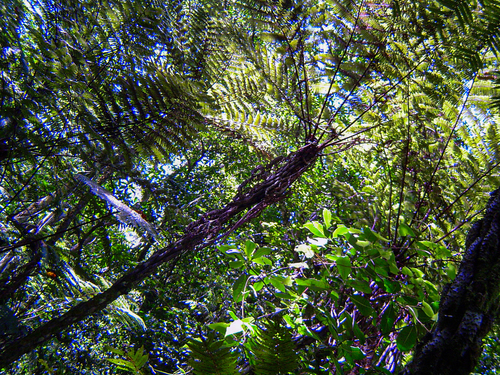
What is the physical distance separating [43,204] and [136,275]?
933mm

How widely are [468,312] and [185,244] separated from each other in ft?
3.92

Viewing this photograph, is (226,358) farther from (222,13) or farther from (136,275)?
(222,13)

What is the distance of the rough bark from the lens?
0.71 metres

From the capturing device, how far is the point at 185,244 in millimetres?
1540

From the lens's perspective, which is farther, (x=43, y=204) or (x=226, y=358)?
(x=43, y=204)

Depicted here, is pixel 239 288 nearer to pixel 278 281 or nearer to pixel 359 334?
pixel 278 281

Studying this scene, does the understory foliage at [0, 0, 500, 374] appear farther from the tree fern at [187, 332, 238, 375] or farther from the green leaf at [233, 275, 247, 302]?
the tree fern at [187, 332, 238, 375]

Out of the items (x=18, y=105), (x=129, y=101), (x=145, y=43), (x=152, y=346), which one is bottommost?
(x=152, y=346)

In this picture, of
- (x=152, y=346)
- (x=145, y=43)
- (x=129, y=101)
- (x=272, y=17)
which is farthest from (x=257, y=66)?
(x=152, y=346)

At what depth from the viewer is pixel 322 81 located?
1807 millimetres

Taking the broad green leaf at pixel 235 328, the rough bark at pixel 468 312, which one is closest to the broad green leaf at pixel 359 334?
the rough bark at pixel 468 312

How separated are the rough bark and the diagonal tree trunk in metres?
0.95

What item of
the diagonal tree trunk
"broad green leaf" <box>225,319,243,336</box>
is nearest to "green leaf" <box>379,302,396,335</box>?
"broad green leaf" <box>225,319,243,336</box>

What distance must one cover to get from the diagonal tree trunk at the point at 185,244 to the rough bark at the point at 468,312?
95cm
